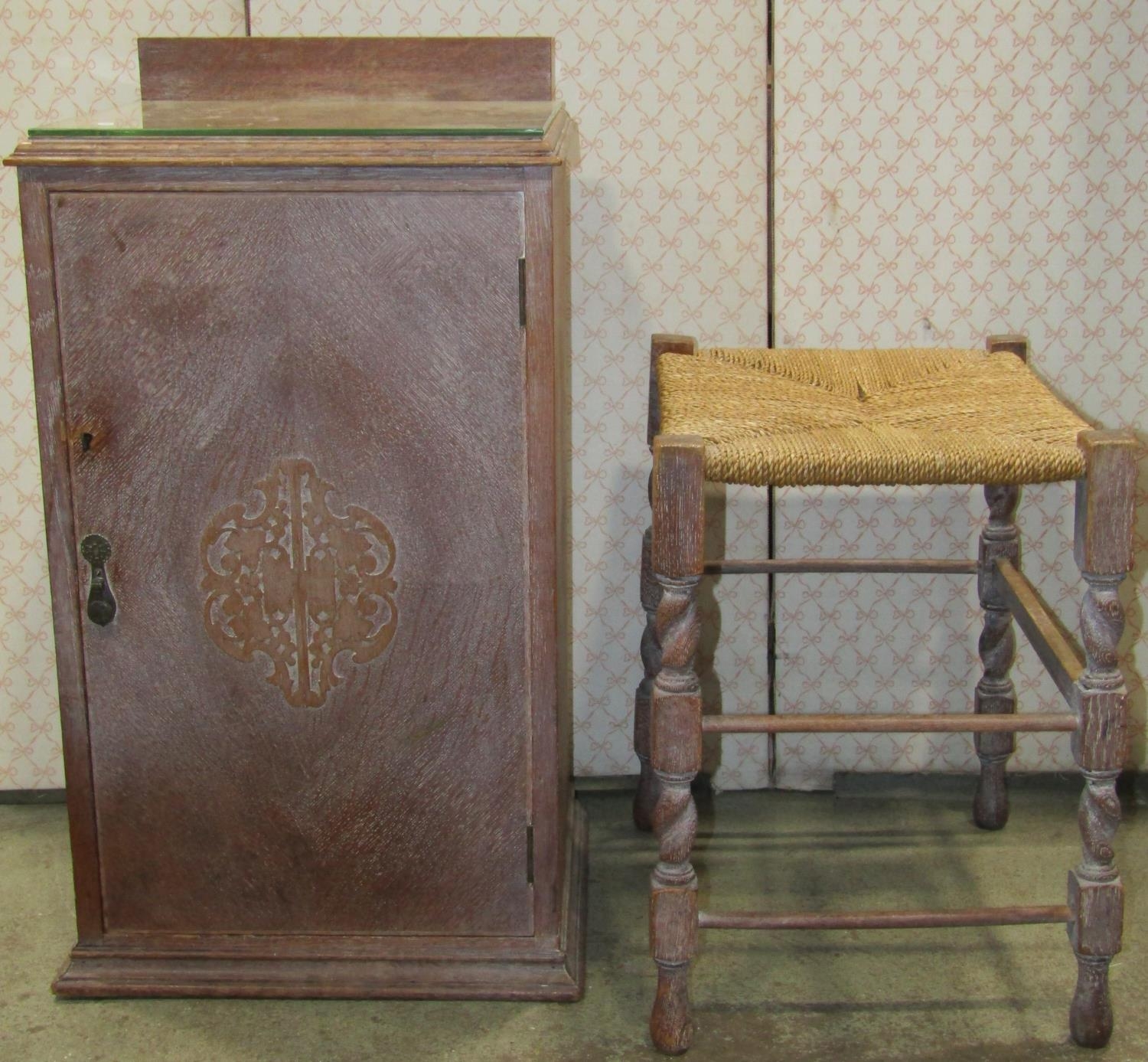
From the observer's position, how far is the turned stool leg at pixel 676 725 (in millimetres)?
1665

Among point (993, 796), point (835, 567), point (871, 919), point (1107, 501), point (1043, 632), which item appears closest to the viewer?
point (1107, 501)

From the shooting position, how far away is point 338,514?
182cm

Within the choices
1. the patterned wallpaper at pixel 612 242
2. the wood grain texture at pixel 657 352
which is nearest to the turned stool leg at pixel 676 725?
the wood grain texture at pixel 657 352

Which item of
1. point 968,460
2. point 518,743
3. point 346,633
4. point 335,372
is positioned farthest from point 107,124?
point 968,460

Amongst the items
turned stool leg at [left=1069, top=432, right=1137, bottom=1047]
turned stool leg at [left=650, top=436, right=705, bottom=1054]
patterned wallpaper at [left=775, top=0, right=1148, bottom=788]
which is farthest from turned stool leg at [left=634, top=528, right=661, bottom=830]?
turned stool leg at [left=1069, top=432, right=1137, bottom=1047]

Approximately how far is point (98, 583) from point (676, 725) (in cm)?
73

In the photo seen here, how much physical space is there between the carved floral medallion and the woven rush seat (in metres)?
0.41

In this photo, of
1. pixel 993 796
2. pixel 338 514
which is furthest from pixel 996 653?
pixel 338 514

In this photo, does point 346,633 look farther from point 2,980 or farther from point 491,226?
point 2,980

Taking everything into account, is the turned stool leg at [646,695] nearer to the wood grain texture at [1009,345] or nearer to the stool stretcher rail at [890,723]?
the stool stretcher rail at [890,723]

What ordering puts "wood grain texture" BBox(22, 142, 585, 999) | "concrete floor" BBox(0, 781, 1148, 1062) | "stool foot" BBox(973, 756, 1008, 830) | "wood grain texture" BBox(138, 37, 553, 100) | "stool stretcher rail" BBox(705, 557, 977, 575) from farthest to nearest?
"stool foot" BBox(973, 756, 1008, 830) < "stool stretcher rail" BBox(705, 557, 977, 575) < "wood grain texture" BBox(138, 37, 553, 100) < "concrete floor" BBox(0, 781, 1148, 1062) < "wood grain texture" BBox(22, 142, 585, 999)

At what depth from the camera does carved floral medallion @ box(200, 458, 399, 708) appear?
5.98ft

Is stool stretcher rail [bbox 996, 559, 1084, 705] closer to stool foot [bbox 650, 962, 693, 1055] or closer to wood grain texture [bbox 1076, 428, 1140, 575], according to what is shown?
wood grain texture [bbox 1076, 428, 1140, 575]

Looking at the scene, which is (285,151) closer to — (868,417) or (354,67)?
(354,67)
